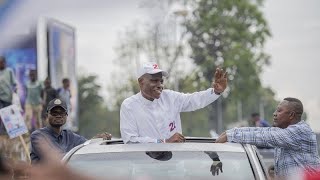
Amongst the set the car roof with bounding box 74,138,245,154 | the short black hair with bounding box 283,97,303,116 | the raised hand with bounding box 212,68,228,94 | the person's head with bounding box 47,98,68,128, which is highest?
the raised hand with bounding box 212,68,228,94

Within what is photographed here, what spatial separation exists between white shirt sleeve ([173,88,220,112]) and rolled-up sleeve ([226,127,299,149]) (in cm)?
80

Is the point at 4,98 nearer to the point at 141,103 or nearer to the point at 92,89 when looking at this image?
the point at 141,103

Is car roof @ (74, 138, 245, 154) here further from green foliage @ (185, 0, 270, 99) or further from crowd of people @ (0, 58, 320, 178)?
green foliage @ (185, 0, 270, 99)

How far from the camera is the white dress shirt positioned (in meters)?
5.58

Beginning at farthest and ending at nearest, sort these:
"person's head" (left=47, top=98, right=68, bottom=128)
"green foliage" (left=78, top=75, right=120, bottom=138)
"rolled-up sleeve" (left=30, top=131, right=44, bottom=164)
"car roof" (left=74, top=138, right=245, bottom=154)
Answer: "green foliage" (left=78, top=75, right=120, bottom=138) < "person's head" (left=47, top=98, right=68, bottom=128) < "car roof" (left=74, top=138, right=245, bottom=154) < "rolled-up sleeve" (left=30, top=131, right=44, bottom=164)

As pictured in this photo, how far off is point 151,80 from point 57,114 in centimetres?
109

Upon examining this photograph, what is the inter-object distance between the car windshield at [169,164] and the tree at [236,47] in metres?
31.8

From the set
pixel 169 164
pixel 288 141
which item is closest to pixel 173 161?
pixel 169 164

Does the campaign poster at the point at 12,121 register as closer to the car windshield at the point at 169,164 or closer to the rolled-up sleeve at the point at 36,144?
the rolled-up sleeve at the point at 36,144

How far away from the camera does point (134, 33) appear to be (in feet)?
120

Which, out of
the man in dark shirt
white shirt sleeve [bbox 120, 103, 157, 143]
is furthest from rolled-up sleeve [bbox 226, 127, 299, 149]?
the man in dark shirt

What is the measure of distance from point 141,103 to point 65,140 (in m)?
0.91

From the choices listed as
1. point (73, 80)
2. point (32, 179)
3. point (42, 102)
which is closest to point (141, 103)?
point (32, 179)

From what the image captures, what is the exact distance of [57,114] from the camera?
6.45 meters
